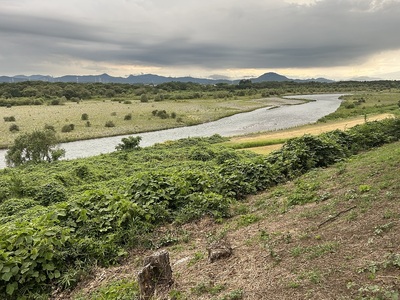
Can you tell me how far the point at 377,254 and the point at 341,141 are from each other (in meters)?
→ 12.9

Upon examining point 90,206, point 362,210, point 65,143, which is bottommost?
point 65,143

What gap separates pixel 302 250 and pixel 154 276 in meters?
2.47

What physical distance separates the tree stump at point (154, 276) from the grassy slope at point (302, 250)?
0.25 metres

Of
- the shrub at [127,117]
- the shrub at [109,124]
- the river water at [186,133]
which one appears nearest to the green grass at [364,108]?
the river water at [186,133]

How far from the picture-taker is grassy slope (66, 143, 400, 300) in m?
4.36

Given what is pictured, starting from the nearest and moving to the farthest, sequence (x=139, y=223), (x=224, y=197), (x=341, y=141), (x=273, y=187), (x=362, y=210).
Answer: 1. (x=362, y=210)
2. (x=139, y=223)
3. (x=224, y=197)
4. (x=273, y=187)
5. (x=341, y=141)

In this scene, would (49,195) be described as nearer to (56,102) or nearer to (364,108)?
(364,108)

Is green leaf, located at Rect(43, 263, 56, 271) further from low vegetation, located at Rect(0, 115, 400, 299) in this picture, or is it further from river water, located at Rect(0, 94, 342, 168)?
river water, located at Rect(0, 94, 342, 168)

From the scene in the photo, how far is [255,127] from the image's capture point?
172 ft

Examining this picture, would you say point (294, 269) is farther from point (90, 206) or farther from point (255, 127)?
point (255, 127)

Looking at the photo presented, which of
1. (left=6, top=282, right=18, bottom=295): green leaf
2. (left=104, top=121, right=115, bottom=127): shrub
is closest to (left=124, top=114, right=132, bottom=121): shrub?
(left=104, top=121, right=115, bottom=127): shrub

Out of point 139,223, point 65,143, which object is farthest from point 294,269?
point 65,143

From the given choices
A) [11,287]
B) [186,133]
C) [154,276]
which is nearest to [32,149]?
[186,133]

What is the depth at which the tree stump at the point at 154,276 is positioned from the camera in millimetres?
5125
